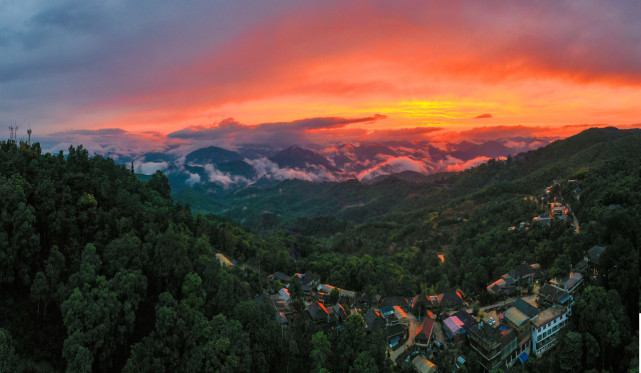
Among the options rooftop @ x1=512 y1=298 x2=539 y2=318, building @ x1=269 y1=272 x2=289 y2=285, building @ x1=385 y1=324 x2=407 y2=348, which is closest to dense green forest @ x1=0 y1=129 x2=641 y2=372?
building @ x1=385 y1=324 x2=407 y2=348

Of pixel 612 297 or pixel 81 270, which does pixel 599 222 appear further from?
pixel 81 270

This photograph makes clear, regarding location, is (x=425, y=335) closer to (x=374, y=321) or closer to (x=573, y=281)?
(x=374, y=321)

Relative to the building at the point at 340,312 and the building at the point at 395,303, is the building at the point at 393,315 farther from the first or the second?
the building at the point at 340,312

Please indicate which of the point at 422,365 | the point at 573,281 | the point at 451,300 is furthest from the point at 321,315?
the point at 573,281

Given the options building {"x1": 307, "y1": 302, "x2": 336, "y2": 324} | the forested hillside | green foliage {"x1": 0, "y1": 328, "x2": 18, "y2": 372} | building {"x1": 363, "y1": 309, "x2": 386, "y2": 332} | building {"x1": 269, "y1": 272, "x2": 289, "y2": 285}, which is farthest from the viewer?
building {"x1": 269, "y1": 272, "x2": 289, "y2": 285}

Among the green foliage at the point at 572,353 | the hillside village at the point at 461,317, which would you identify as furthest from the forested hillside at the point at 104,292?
the green foliage at the point at 572,353

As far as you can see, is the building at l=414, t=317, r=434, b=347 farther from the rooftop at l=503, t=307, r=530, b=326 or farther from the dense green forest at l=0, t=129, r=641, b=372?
the rooftop at l=503, t=307, r=530, b=326

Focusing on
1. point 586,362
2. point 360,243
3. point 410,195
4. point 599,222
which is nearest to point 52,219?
point 586,362

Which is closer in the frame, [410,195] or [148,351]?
[148,351]
